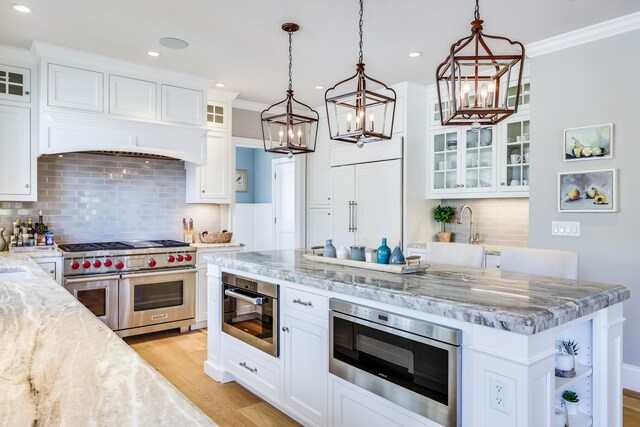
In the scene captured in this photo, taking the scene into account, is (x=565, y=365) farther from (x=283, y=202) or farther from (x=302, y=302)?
(x=283, y=202)

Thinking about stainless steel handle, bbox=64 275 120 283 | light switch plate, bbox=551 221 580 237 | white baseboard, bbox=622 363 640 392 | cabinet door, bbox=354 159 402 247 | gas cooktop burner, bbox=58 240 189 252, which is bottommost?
white baseboard, bbox=622 363 640 392

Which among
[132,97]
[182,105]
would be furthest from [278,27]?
[132,97]

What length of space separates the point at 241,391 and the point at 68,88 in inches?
120

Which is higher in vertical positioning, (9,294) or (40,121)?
(40,121)

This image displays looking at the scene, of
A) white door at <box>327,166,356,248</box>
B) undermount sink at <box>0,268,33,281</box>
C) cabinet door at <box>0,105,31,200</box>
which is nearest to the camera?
undermount sink at <box>0,268,33,281</box>

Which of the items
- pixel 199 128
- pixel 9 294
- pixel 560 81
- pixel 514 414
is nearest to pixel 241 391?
pixel 9 294

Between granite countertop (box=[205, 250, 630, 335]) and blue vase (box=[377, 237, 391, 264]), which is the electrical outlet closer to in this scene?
granite countertop (box=[205, 250, 630, 335])

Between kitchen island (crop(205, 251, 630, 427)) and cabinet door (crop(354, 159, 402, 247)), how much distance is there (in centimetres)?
206

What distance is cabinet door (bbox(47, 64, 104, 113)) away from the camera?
12.5 feet

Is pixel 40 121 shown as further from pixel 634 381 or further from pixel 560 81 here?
pixel 634 381

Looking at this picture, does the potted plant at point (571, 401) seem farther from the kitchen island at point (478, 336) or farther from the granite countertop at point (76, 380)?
the granite countertop at point (76, 380)

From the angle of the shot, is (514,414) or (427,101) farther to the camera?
(427,101)

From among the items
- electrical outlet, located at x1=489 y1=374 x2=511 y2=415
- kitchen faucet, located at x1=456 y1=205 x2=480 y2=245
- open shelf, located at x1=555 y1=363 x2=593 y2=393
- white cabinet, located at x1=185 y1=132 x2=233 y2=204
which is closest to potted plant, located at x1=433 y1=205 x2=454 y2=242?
kitchen faucet, located at x1=456 y1=205 x2=480 y2=245

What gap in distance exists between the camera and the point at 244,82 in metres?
4.77
